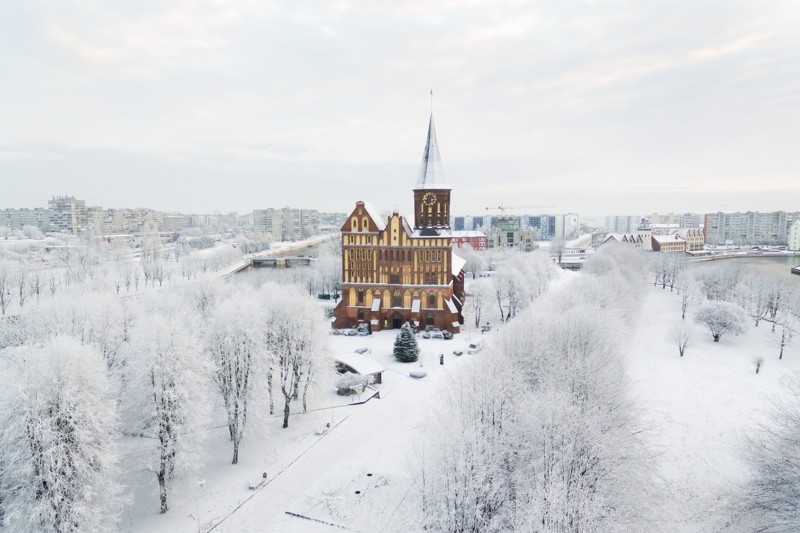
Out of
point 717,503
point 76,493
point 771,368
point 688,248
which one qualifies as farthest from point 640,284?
point 688,248

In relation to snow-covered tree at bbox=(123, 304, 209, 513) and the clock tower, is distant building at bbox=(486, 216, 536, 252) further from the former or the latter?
snow-covered tree at bbox=(123, 304, 209, 513)

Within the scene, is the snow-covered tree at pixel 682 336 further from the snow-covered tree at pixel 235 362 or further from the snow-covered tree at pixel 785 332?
the snow-covered tree at pixel 235 362

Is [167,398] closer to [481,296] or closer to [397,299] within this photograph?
[397,299]

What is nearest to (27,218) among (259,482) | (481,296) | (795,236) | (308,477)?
(481,296)

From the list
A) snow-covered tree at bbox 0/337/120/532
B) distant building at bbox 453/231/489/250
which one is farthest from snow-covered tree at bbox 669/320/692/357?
distant building at bbox 453/231/489/250

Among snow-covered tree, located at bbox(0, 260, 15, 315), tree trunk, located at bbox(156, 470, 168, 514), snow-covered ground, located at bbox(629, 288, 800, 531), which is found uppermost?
snow-covered tree, located at bbox(0, 260, 15, 315)

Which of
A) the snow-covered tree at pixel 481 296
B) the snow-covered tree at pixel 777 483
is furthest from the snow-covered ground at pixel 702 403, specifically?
the snow-covered tree at pixel 481 296
